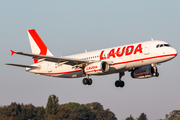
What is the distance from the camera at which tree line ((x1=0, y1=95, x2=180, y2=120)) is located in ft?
393

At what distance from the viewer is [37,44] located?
219ft

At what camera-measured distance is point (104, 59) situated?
53.6 meters

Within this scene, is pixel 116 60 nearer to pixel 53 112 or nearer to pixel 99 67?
pixel 99 67

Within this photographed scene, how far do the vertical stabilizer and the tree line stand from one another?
1742 inches

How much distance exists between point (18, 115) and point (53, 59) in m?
73.2

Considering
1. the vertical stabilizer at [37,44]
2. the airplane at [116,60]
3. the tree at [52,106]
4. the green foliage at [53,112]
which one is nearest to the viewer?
the airplane at [116,60]

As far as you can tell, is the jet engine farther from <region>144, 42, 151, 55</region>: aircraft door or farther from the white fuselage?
<region>144, 42, 151, 55</region>: aircraft door

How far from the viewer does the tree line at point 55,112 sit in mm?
119938

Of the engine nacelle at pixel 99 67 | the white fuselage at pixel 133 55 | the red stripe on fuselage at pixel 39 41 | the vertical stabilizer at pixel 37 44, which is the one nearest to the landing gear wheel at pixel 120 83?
the white fuselage at pixel 133 55

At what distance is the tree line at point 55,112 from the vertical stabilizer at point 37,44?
4423 cm

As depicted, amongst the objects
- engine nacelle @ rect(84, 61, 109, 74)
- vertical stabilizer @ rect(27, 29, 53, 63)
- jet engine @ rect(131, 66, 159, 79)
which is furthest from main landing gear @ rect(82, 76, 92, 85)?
vertical stabilizer @ rect(27, 29, 53, 63)

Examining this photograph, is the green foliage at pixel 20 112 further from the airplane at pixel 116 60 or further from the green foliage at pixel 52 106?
the airplane at pixel 116 60

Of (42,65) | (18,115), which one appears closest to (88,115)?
(18,115)

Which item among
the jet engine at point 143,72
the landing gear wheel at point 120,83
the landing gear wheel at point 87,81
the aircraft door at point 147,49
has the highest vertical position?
the aircraft door at point 147,49
